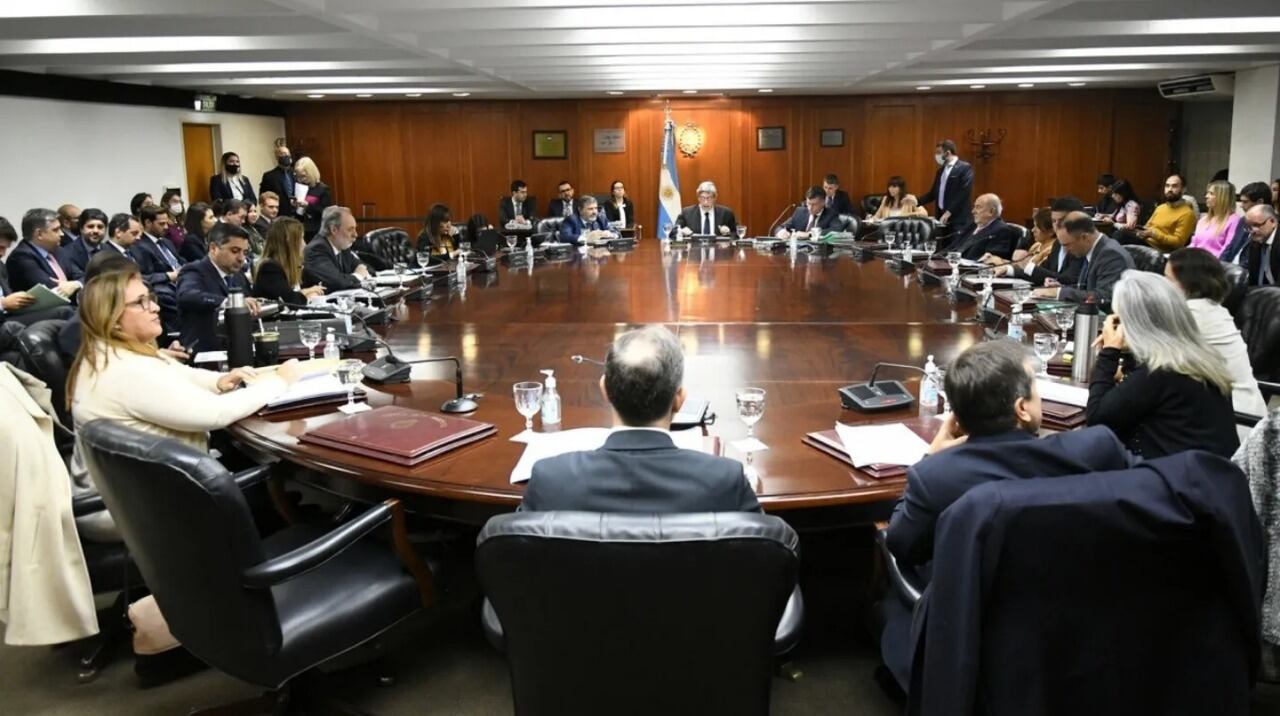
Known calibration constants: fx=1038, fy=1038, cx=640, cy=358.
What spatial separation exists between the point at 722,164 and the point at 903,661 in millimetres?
12660

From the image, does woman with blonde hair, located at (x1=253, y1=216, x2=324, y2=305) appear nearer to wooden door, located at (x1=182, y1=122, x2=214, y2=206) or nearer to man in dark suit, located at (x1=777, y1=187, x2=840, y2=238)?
man in dark suit, located at (x1=777, y1=187, x2=840, y2=238)

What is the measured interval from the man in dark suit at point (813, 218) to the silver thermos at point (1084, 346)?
5.73 meters

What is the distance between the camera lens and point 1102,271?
16.2ft

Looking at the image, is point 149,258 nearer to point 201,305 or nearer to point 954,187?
point 201,305

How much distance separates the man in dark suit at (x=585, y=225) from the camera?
875 centimetres

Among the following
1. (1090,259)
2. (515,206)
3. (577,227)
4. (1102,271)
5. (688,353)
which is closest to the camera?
(688,353)

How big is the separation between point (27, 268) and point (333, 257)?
2.21 metres

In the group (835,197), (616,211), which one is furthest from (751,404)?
(835,197)

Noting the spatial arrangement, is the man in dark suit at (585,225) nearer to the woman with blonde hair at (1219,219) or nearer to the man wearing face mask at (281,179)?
the man wearing face mask at (281,179)

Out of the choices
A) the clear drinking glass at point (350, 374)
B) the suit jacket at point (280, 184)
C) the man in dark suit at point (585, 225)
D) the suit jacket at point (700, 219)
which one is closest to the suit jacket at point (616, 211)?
the man in dark suit at point (585, 225)

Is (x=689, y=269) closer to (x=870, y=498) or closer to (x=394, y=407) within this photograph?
(x=394, y=407)

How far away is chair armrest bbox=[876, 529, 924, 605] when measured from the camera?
6.75ft

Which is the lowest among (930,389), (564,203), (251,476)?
(251,476)

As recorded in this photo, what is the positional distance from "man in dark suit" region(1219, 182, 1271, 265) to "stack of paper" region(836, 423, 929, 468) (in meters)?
Answer: 5.46
